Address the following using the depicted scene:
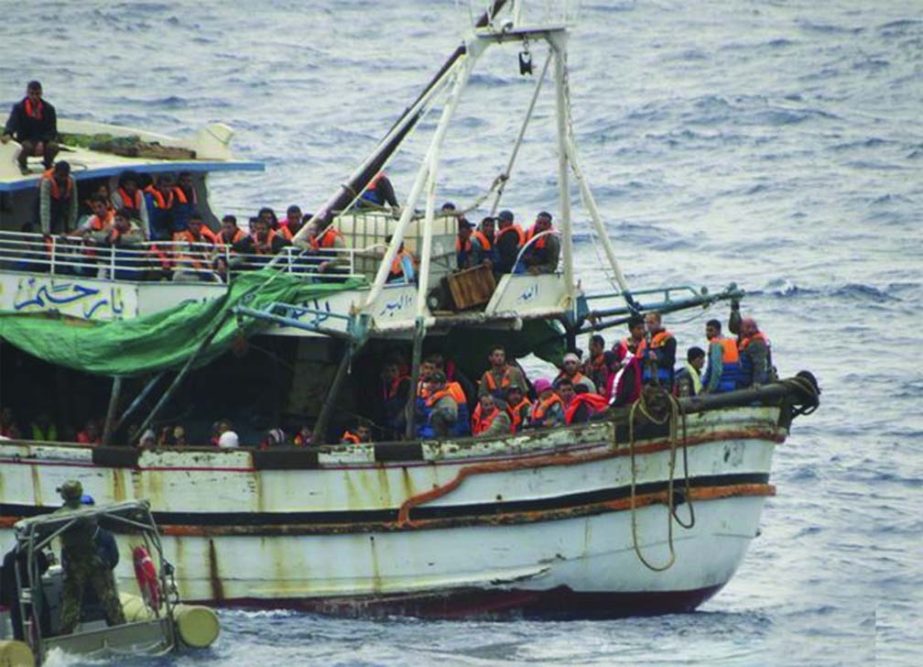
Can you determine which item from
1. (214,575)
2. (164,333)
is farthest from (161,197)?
(214,575)

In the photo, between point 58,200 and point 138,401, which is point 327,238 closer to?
point 138,401

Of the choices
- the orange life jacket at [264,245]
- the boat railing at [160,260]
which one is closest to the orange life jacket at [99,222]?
the boat railing at [160,260]

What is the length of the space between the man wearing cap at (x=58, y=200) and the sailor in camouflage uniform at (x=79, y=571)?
5924 millimetres

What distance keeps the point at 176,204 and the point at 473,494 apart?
6.15m

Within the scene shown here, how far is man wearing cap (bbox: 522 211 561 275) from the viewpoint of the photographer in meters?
31.5

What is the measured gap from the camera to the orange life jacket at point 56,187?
31594mm

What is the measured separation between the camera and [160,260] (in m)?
30.9

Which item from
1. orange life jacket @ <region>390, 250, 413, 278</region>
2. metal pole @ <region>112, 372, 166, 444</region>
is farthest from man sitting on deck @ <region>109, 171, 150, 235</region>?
orange life jacket @ <region>390, 250, 413, 278</region>

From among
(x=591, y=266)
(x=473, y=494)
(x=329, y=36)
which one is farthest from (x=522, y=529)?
(x=329, y=36)

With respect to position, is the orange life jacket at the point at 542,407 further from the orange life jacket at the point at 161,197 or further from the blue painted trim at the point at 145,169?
the blue painted trim at the point at 145,169

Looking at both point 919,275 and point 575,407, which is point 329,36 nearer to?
point 919,275

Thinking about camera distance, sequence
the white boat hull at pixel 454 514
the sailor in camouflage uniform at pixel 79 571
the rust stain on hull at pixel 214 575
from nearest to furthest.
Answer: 1. the sailor in camouflage uniform at pixel 79 571
2. the white boat hull at pixel 454 514
3. the rust stain on hull at pixel 214 575

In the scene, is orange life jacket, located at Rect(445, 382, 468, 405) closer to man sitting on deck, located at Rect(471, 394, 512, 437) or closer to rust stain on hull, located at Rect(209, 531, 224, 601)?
man sitting on deck, located at Rect(471, 394, 512, 437)

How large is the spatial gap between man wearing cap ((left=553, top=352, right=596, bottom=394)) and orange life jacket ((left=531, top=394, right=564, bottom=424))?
290mm
